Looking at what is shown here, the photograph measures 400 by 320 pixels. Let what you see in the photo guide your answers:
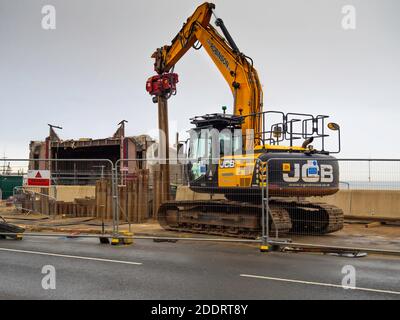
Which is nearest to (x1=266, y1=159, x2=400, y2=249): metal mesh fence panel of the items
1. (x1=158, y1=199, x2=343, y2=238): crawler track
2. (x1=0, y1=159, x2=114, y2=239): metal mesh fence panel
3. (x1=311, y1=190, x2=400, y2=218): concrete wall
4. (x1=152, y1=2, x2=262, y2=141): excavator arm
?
(x1=158, y1=199, x2=343, y2=238): crawler track

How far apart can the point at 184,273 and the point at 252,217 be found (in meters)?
5.50

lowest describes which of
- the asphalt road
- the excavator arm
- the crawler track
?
the asphalt road

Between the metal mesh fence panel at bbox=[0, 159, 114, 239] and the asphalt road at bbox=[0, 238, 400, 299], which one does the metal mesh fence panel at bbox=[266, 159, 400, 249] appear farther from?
the metal mesh fence panel at bbox=[0, 159, 114, 239]

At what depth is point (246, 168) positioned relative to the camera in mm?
13680

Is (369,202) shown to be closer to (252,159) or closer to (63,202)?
(252,159)

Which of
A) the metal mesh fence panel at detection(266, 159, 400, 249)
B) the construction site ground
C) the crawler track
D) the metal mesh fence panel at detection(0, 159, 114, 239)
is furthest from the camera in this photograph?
the metal mesh fence panel at detection(0, 159, 114, 239)

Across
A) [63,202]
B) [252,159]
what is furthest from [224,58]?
[63,202]

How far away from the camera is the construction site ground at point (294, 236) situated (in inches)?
512

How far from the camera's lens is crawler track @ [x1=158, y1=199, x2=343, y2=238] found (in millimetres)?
13820

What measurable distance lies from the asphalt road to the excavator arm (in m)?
4.86

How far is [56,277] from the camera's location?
8.34 m

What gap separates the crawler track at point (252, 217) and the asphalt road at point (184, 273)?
5.30 ft

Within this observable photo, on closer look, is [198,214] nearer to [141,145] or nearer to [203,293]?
[203,293]

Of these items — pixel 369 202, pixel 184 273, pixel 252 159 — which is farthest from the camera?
pixel 369 202
